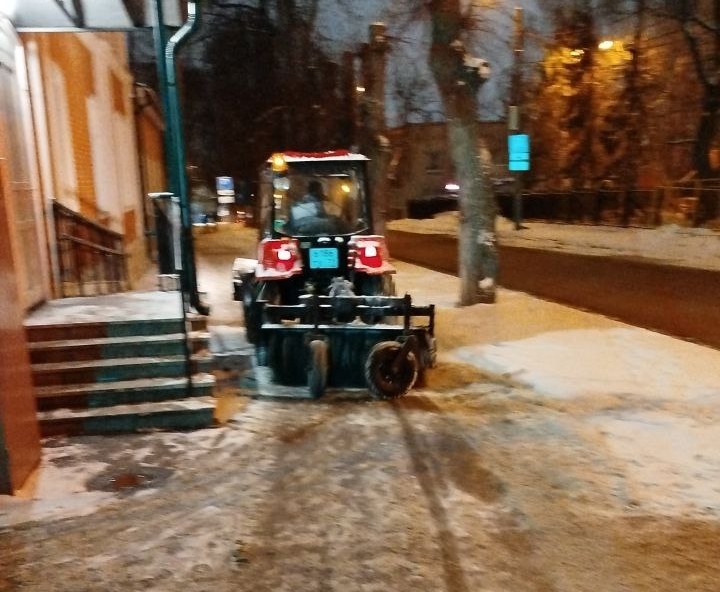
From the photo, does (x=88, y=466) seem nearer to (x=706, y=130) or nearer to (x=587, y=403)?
(x=587, y=403)

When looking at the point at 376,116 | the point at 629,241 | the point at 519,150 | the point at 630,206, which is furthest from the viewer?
the point at 630,206

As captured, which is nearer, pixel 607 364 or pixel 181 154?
pixel 607 364

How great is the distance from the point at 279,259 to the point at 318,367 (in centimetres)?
184

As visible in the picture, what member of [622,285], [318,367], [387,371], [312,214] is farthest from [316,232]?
[622,285]

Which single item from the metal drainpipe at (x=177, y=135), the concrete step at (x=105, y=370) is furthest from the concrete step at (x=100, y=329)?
the metal drainpipe at (x=177, y=135)

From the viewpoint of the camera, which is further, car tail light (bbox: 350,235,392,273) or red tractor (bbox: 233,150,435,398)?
car tail light (bbox: 350,235,392,273)

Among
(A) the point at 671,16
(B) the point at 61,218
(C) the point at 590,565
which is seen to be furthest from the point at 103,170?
(A) the point at 671,16

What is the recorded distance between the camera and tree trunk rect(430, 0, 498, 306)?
11703 mm

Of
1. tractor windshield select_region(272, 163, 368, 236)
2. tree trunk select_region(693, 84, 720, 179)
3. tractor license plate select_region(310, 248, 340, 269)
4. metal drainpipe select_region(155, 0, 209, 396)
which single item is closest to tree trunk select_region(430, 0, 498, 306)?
tractor windshield select_region(272, 163, 368, 236)

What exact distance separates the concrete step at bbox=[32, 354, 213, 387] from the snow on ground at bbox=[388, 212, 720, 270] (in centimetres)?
1490

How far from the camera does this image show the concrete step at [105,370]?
6730 mm

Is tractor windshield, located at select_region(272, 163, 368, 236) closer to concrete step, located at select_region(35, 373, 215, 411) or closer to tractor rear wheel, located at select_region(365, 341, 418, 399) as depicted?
tractor rear wheel, located at select_region(365, 341, 418, 399)

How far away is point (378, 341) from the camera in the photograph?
7379 millimetres

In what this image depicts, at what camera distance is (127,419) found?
6422 millimetres
